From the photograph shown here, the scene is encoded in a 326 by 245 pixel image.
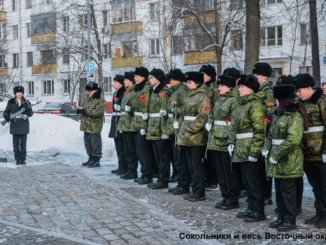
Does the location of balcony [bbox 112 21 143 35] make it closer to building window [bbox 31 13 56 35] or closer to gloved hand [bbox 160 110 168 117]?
building window [bbox 31 13 56 35]

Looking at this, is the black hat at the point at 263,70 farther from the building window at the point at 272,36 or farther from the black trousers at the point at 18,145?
the building window at the point at 272,36

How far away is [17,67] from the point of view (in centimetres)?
5588

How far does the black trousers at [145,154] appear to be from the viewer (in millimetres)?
10555

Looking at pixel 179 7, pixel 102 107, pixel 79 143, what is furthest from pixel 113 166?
pixel 179 7

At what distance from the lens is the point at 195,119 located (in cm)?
871

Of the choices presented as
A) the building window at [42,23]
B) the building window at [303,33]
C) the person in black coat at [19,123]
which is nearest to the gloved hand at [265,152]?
the person in black coat at [19,123]

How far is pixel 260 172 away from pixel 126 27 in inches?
1480

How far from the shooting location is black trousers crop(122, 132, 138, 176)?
11.1 meters

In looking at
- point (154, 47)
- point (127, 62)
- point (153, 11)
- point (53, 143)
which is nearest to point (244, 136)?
point (53, 143)

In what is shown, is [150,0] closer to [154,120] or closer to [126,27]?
[126,27]

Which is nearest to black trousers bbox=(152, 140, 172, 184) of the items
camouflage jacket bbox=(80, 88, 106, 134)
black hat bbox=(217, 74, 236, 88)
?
black hat bbox=(217, 74, 236, 88)

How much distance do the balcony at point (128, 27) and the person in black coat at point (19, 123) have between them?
29789mm

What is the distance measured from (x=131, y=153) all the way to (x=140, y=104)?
1.18m

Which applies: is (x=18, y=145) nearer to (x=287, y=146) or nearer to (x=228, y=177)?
(x=228, y=177)
